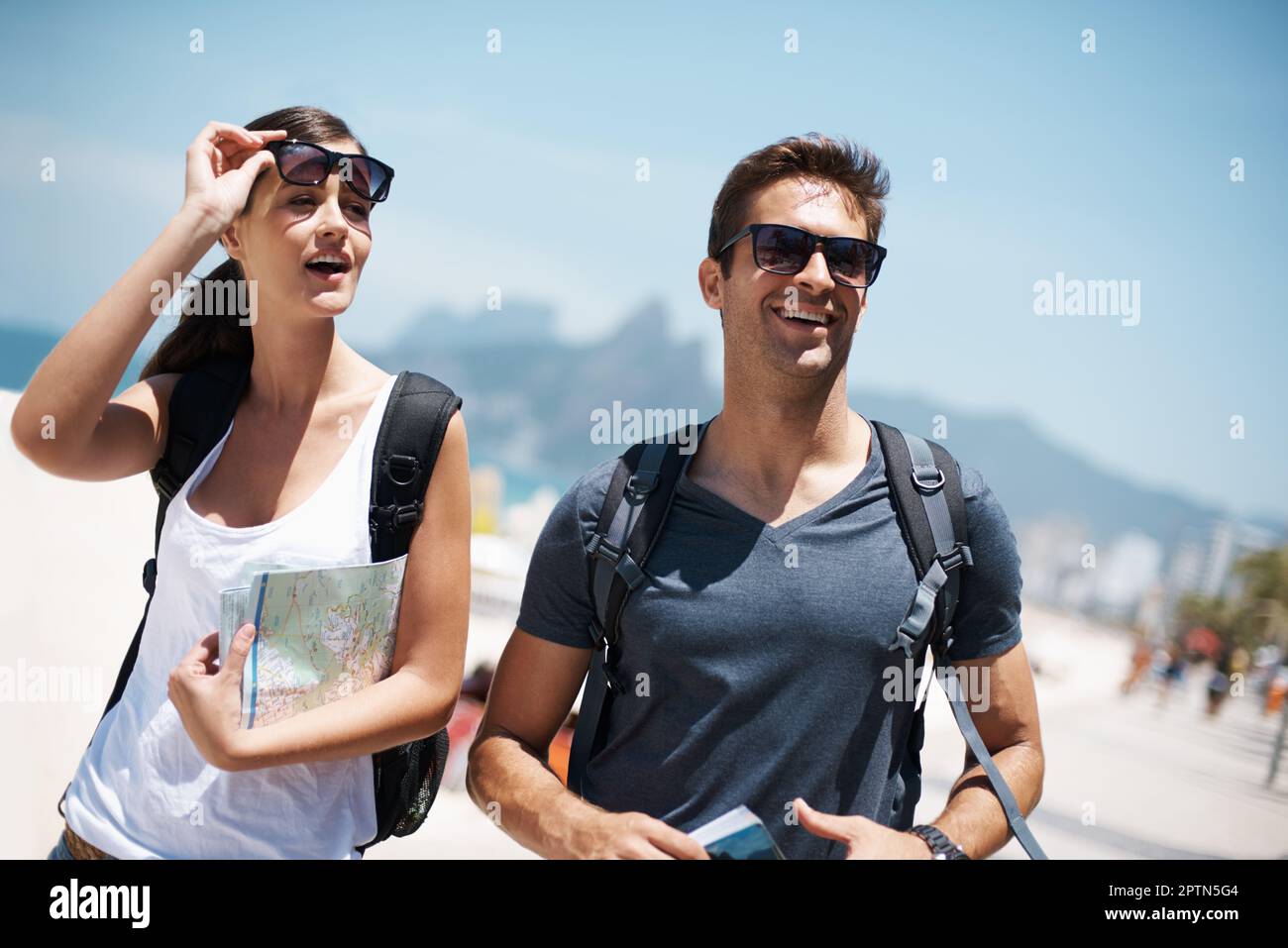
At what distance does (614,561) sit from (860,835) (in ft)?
2.65

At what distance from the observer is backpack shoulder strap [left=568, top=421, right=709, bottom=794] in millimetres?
2547

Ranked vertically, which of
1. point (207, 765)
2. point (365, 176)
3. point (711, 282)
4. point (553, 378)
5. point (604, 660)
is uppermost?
point (365, 176)

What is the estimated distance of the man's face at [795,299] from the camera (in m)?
2.63

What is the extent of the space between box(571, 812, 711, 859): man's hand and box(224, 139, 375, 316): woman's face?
1269 millimetres

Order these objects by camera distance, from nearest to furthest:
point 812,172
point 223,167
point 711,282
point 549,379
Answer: point 223,167
point 812,172
point 711,282
point 549,379

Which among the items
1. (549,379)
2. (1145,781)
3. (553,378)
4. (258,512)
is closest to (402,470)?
(258,512)

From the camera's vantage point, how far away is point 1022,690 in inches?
105

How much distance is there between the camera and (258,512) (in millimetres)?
2389

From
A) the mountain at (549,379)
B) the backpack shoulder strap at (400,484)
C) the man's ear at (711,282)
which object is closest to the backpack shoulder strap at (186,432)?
the backpack shoulder strap at (400,484)

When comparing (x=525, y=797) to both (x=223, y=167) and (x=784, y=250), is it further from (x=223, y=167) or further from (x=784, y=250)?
(x=223, y=167)

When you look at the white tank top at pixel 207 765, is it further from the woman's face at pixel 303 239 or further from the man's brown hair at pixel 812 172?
the man's brown hair at pixel 812 172
